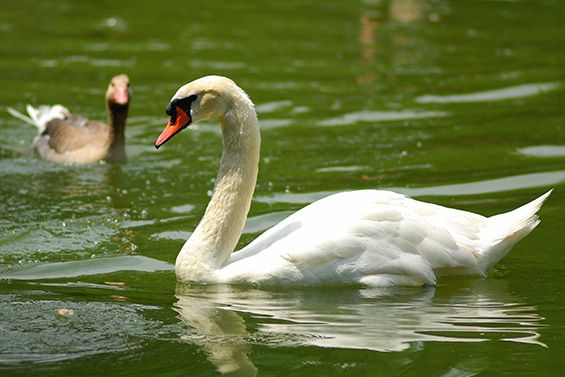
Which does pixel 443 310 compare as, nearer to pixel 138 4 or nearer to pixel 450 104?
pixel 450 104

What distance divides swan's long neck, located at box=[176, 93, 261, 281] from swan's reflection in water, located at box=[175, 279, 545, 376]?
0.20 meters

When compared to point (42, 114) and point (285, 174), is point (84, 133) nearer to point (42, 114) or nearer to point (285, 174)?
point (42, 114)

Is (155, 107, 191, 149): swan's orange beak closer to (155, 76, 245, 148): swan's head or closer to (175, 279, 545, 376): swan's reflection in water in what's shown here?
(155, 76, 245, 148): swan's head

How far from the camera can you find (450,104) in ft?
50.5

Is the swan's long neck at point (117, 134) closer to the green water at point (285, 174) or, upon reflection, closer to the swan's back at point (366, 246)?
the green water at point (285, 174)

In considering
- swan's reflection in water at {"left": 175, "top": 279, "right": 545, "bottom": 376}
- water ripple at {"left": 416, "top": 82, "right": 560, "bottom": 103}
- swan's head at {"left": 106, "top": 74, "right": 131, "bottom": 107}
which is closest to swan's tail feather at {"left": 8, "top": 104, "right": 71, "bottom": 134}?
swan's head at {"left": 106, "top": 74, "right": 131, "bottom": 107}

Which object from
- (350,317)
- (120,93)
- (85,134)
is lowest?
(350,317)

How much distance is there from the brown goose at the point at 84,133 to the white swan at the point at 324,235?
4.36m

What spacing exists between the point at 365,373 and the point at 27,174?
6.72 meters

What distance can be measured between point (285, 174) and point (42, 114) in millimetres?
3660

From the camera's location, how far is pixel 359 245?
8.08 metres

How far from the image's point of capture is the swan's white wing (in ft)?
26.5

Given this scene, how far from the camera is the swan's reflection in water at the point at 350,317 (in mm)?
7070

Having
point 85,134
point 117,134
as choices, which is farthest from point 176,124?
point 85,134
